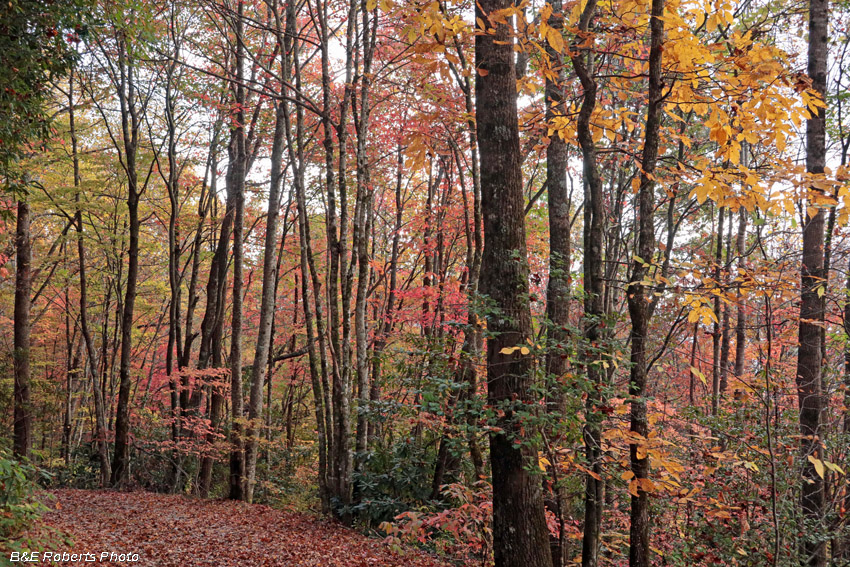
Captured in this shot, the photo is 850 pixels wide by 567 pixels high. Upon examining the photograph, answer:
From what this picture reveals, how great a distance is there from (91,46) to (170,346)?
6397 mm

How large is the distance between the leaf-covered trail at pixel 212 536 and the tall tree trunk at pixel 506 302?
10.1ft

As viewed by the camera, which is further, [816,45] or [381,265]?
[381,265]

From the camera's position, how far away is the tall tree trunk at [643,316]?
144 inches

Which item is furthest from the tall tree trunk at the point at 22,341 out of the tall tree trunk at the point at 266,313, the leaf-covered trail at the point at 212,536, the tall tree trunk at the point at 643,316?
the tall tree trunk at the point at 643,316

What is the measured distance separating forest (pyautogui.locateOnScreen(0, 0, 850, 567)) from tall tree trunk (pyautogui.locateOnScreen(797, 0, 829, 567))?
34 millimetres

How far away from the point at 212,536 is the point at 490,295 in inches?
208

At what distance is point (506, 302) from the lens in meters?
3.54

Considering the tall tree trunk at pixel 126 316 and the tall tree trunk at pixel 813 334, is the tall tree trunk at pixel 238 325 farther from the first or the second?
the tall tree trunk at pixel 813 334

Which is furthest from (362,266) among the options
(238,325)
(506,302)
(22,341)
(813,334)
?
(22,341)

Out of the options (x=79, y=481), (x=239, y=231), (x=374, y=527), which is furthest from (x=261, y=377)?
(x=79, y=481)

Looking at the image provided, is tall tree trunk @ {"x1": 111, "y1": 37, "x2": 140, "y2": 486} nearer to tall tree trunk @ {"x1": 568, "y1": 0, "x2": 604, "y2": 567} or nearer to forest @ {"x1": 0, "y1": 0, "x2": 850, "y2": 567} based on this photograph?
forest @ {"x1": 0, "y1": 0, "x2": 850, "y2": 567}

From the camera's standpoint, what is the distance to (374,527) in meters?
7.60

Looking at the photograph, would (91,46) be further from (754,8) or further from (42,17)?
(754,8)

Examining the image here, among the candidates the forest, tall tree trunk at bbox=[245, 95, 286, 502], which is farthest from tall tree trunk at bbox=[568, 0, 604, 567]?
tall tree trunk at bbox=[245, 95, 286, 502]
